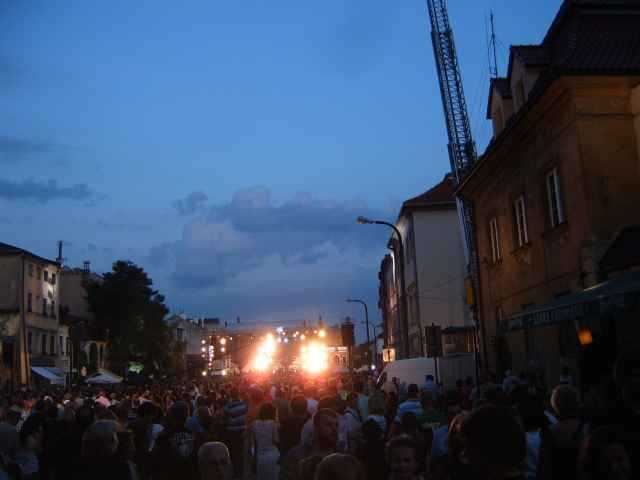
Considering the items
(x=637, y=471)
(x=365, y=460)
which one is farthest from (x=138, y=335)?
(x=637, y=471)

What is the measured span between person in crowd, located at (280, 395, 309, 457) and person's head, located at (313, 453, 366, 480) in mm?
6167

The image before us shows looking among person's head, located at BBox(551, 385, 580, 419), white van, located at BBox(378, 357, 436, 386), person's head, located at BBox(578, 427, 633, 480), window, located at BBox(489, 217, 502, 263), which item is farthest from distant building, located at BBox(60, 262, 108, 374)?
person's head, located at BBox(578, 427, 633, 480)

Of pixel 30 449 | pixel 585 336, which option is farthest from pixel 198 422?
pixel 585 336

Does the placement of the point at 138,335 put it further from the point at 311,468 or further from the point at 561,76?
the point at 311,468

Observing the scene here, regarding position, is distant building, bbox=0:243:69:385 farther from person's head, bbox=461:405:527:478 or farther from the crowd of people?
person's head, bbox=461:405:527:478

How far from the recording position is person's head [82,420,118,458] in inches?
238

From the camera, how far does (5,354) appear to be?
168 ft

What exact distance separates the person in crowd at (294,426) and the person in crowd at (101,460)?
421cm

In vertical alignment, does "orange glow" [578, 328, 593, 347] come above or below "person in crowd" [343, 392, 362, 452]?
above

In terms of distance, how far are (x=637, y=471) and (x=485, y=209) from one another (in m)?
21.7

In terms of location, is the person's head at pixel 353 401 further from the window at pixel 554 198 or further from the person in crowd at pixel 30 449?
the window at pixel 554 198

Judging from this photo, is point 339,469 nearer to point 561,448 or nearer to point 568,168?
point 561,448

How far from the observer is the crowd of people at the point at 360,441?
397 centimetres

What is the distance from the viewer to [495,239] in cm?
2466
